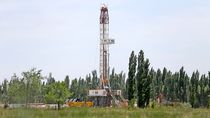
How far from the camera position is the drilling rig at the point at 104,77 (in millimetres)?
74500

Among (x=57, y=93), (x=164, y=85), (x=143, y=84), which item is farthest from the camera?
(x=164, y=85)

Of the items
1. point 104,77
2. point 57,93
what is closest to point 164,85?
point 104,77

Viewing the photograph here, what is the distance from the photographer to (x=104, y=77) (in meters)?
82.2

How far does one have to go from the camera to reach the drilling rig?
74.5 m

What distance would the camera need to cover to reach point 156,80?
10206cm

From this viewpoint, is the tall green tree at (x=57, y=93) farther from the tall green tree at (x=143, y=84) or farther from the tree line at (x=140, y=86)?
the tall green tree at (x=143, y=84)

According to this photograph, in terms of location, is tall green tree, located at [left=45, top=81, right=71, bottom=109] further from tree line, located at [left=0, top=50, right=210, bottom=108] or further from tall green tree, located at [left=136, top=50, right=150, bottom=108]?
tall green tree, located at [left=136, top=50, right=150, bottom=108]

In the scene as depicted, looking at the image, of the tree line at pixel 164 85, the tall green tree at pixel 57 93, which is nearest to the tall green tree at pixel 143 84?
the tree line at pixel 164 85

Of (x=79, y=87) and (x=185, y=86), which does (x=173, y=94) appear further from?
(x=79, y=87)

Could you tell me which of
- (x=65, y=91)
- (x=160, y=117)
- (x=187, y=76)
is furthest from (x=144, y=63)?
(x=160, y=117)

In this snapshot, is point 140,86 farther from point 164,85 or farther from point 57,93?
point 164,85

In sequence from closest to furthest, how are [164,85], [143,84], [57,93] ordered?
[57,93] → [143,84] → [164,85]

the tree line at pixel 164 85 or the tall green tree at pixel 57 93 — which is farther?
the tree line at pixel 164 85

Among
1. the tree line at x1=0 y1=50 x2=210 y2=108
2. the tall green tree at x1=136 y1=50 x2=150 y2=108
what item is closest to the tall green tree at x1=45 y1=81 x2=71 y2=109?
the tree line at x1=0 y1=50 x2=210 y2=108
